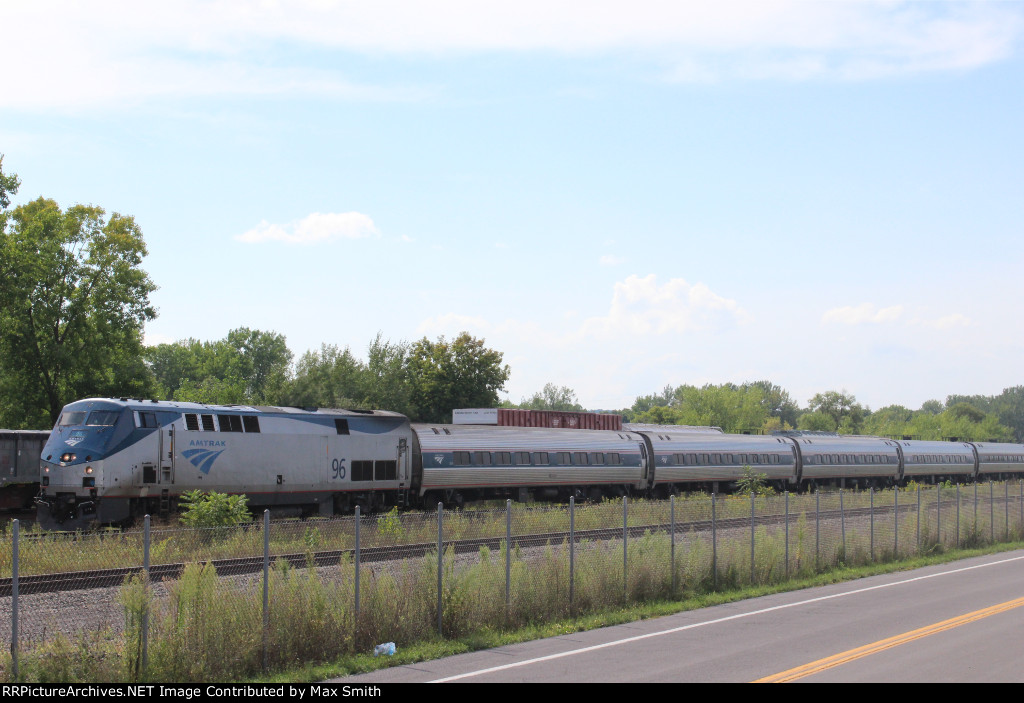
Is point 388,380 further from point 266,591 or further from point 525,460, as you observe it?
point 266,591

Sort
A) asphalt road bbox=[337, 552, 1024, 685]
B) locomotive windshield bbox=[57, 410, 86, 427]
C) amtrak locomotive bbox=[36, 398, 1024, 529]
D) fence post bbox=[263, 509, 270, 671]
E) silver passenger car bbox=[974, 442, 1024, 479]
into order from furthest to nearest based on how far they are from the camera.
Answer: silver passenger car bbox=[974, 442, 1024, 479] → locomotive windshield bbox=[57, 410, 86, 427] → amtrak locomotive bbox=[36, 398, 1024, 529] → fence post bbox=[263, 509, 270, 671] → asphalt road bbox=[337, 552, 1024, 685]

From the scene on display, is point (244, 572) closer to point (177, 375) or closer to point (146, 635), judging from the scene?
point (146, 635)

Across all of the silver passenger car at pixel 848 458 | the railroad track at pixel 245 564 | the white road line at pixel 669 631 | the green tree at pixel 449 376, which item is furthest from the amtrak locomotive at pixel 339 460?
the green tree at pixel 449 376

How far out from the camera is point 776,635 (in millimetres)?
15398

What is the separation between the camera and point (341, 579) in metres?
14.5

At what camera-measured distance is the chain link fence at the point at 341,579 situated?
11.8m

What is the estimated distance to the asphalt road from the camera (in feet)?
41.1

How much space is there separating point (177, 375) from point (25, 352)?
100515 millimetres

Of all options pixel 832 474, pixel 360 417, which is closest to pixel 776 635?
pixel 360 417

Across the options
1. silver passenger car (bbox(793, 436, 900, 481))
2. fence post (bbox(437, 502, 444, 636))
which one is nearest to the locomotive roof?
fence post (bbox(437, 502, 444, 636))

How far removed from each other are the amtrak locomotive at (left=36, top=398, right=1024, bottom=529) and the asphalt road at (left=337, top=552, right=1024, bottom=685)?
16.1 meters

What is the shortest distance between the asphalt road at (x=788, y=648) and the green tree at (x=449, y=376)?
70832 mm

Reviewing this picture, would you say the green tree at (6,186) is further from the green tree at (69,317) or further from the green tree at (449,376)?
the green tree at (449,376)

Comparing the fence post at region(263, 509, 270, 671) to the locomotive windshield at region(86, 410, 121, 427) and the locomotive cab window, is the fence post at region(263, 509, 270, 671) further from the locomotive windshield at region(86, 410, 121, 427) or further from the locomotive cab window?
the locomotive cab window
